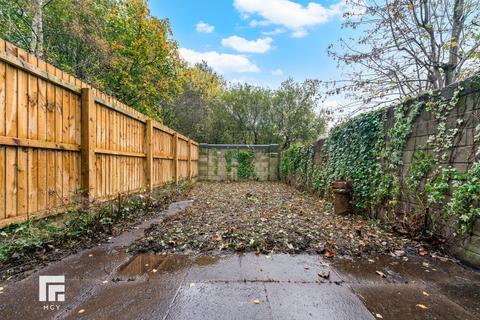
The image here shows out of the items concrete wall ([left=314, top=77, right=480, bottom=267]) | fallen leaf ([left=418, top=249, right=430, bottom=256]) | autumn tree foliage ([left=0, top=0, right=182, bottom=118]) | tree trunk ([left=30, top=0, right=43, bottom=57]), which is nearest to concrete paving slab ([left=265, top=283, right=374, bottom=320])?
fallen leaf ([left=418, top=249, right=430, bottom=256])

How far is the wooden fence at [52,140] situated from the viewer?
1.97 metres

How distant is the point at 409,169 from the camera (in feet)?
9.55

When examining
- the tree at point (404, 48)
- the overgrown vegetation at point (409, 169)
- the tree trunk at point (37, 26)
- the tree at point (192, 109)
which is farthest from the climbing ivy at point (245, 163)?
the tree trunk at point (37, 26)

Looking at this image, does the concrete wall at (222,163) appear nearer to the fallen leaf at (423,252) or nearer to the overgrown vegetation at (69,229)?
the overgrown vegetation at (69,229)

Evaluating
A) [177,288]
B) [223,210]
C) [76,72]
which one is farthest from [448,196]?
[76,72]

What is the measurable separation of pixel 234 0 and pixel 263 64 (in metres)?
4.50

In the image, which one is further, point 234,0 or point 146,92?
point 146,92

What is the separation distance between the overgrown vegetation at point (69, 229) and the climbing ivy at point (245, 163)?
282 inches

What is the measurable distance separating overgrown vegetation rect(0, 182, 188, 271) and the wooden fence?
128mm

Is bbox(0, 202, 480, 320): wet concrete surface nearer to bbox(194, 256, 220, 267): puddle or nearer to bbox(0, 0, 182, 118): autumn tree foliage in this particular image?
bbox(194, 256, 220, 267): puddle

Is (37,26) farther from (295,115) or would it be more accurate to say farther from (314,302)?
(295,115)

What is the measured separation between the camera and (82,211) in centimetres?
266

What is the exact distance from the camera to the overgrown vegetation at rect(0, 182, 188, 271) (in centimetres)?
198

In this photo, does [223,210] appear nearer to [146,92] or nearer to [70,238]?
[70,238]
